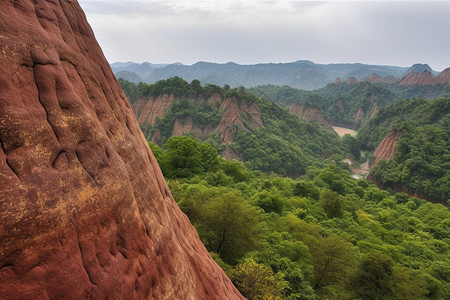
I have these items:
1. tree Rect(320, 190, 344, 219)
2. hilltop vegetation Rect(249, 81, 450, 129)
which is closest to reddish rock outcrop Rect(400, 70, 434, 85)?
hilltop vegetation Rect(249, 81, 450, 129)

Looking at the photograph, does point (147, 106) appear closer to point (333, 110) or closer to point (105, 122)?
point (105, 122)

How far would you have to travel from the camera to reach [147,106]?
288 feet

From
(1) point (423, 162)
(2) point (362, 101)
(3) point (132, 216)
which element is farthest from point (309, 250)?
(2) point (362, 101)

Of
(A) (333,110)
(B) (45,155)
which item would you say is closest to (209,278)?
(B) (45,155)

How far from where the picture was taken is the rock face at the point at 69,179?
4285 millimetres

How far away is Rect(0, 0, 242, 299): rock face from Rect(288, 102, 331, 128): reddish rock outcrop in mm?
131182

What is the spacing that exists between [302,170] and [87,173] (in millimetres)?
70340

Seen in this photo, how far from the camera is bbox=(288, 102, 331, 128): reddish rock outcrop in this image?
425 ft

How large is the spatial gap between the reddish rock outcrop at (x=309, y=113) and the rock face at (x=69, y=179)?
430 feet

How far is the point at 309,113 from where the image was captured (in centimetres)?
13212

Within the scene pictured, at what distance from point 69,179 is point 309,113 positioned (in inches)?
5412

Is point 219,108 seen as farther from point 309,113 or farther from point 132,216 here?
point 132,216

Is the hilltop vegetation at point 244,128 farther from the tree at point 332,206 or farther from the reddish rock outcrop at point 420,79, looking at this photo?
the reddish rock outcrop at point 420,79

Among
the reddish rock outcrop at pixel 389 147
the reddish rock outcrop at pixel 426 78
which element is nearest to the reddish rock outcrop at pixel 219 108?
the reddish rock outcrop at pixel 389 147
